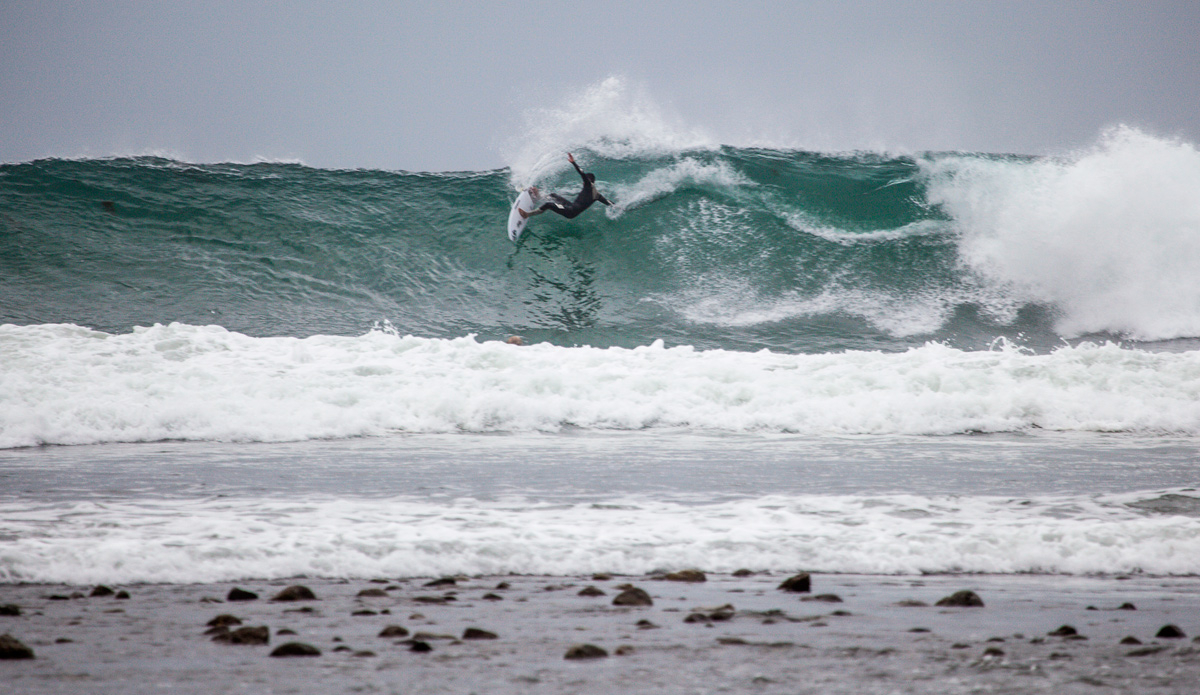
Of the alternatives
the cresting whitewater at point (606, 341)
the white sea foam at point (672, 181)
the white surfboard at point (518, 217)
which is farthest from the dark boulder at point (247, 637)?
the white sea foam at point (672, 181)

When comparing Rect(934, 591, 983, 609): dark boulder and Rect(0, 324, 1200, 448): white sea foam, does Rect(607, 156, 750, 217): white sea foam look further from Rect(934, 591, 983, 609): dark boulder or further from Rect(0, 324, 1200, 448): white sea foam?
Rect(934, 591, 983, 609): dark boulder

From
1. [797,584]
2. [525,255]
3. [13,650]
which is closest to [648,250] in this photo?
[525,255]

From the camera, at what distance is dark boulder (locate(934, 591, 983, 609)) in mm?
2473

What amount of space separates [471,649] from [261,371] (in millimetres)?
5660

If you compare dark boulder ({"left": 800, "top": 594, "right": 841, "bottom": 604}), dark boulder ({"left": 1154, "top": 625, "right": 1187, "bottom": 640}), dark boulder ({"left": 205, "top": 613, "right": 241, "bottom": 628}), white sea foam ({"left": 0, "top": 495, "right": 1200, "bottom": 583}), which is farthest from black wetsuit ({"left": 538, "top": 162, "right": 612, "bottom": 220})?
dark boulder ({"left": 1154, "top": 625, "right": 1187, "bottom": 640})

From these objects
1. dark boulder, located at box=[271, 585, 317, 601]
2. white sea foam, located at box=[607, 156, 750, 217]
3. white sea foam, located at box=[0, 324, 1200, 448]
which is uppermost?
white sea foam, located at box=[607, 156, 750, 217]

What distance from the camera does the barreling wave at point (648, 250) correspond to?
1062 cm

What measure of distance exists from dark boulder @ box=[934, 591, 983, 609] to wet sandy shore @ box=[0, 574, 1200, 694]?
0.02m

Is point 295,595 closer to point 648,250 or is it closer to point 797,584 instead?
point 797,584

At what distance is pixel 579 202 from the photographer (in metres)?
12.6

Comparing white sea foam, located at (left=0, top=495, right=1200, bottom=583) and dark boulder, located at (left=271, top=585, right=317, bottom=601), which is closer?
dark boulder, located at (left=271, top=585, right=317, bottom=601)

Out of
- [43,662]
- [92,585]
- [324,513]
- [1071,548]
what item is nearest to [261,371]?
[324,513]

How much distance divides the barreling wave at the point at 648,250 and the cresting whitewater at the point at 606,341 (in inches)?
2.2

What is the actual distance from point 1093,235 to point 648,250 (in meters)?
6.73
